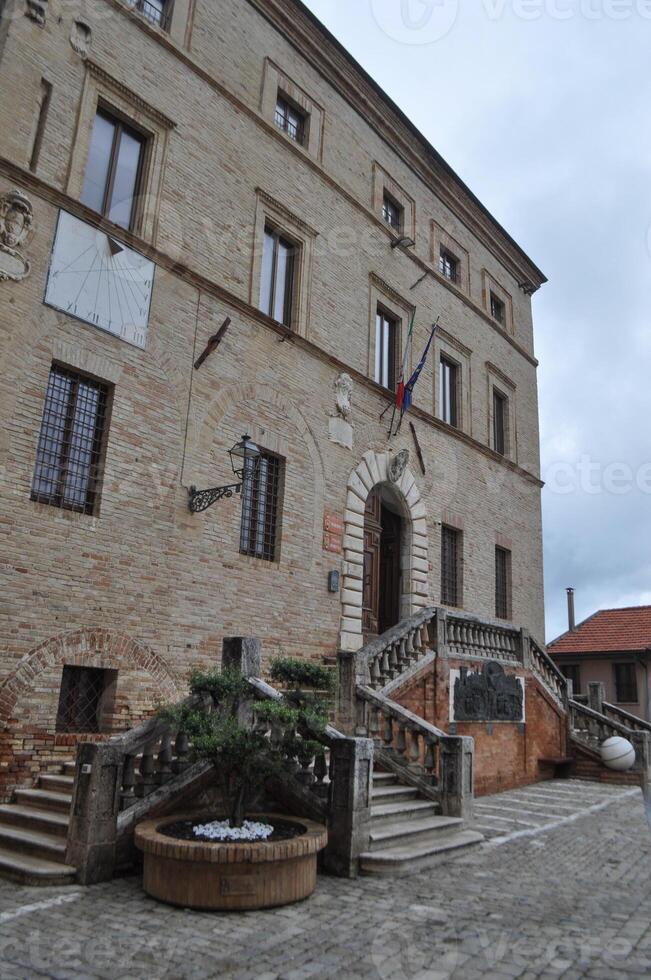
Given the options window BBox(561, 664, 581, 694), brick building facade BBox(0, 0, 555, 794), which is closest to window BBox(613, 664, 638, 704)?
window BBox(561, 664, 581, 694)

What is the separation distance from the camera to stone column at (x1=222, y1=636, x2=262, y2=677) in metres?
8.46

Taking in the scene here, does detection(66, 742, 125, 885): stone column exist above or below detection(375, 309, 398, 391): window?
below

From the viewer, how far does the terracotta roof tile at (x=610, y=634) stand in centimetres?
2983

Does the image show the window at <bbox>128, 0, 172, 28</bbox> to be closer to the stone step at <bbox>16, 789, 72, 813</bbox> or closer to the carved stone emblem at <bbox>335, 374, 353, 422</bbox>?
the carved stone emblem at <bbox>335, 374, 353, 422</bbox>

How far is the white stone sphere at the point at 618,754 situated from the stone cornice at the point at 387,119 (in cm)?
1398

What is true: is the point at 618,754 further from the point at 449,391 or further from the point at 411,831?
the point at 449,391

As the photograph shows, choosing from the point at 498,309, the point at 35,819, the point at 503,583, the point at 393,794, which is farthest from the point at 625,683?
the point at 35,819

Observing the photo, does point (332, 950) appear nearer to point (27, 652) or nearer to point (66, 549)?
point (27, 652)

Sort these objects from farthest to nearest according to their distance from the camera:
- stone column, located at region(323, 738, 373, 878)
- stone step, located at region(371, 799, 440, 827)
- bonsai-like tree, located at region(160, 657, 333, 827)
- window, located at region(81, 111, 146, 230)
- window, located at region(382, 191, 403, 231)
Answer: window, located at region(382, 191, 403, 231) → window, located at region(81, 111, 146, 230) → stone step, located at region(371, 799, 440, 827) → stone column, located at region(323, 738, 373, 878) → bonsai-like tree, located at region(160, 657, 333, 827)

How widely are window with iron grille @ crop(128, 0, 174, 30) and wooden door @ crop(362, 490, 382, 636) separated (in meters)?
9.25

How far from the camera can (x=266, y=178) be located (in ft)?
45.5

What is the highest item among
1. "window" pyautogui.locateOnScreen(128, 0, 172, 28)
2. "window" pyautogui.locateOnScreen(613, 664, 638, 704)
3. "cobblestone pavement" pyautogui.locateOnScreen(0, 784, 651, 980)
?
"window" pyautogui.locateOnScreen(128, 0, 172, 28)

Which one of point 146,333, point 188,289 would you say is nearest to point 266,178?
point 188,289

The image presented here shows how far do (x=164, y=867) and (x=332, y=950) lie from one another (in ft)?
5.43
